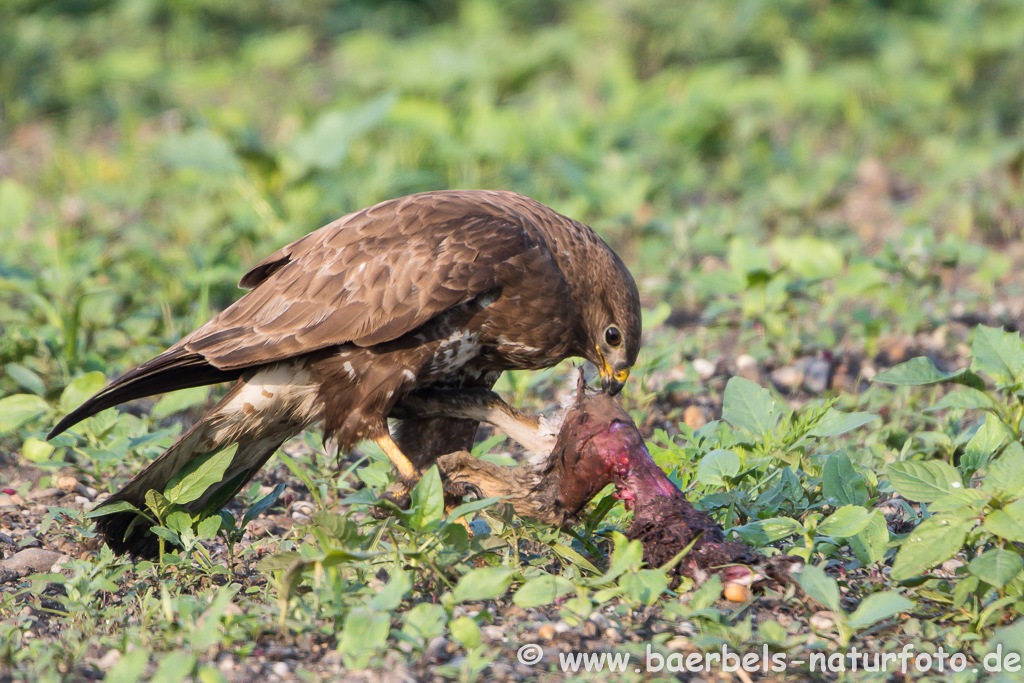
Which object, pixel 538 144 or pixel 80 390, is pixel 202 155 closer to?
pixel 538 144

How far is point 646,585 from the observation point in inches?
114

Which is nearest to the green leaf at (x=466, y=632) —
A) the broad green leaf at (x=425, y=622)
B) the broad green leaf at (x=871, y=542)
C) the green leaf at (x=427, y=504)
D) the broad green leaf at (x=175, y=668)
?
the broad green leaf at (x=425, y=622)

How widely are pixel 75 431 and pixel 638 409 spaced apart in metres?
2.26

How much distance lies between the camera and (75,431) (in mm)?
3934

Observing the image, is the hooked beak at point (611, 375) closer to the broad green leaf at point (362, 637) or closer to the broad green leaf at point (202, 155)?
the broad green leaf at point (362, 637)

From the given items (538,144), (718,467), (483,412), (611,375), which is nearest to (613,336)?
(611,375)

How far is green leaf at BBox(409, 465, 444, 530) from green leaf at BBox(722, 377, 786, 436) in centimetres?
117

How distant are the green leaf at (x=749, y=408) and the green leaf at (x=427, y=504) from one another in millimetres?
1166

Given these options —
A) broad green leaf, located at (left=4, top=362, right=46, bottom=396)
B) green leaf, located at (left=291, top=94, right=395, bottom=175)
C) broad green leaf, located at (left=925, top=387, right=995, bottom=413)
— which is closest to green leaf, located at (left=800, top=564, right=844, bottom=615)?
broad green leaf, located at (left=925, top=387, right=995, bottom=413)

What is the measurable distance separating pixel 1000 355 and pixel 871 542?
95 cm

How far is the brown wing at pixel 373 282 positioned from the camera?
12.1ft

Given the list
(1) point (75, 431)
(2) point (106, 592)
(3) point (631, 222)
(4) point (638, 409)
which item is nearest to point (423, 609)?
(2) point (106, 592)

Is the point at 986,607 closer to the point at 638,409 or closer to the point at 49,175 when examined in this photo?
the point at 638,409

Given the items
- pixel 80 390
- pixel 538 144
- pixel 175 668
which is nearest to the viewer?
pixel 175 668
